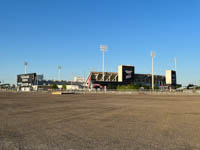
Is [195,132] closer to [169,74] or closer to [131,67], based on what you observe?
[131,67]

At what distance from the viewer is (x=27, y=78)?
110 meters

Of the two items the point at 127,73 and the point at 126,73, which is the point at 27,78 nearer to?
the point at 126,73

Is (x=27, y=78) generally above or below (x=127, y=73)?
below

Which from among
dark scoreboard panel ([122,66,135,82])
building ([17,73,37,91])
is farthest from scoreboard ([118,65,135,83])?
building ([17,73,37,91])

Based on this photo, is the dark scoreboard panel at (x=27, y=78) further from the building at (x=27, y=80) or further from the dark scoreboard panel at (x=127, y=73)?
the dark scoreboard panel at (x=127, y=73)

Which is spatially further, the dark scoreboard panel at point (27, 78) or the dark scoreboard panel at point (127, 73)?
the dark scoreboard panel at point (27, 78)

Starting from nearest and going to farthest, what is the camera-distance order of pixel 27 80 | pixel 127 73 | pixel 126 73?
pixel 126 73 → pixel 127 73 → pixel 27 80

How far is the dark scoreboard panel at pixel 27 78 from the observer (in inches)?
4188

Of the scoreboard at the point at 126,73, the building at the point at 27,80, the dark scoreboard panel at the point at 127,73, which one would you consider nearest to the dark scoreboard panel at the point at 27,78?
the building at the point at 27,80

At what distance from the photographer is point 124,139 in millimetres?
5164

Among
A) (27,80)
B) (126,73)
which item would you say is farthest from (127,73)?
(27,80)

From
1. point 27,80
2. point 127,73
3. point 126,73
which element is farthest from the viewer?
point 27,80

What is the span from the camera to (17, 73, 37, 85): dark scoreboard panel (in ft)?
349

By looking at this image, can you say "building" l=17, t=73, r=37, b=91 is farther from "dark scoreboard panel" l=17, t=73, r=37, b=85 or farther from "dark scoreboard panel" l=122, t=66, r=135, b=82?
"dark scoreboard panel" l=122, t=66, r=135, b=82
